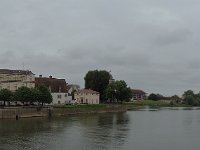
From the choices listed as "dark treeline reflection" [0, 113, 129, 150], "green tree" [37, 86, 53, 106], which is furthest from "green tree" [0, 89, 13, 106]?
"dark treeline reflection" [0, 113, 129, 150]

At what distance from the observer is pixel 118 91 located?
477ft

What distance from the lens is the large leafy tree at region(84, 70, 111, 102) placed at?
150 m

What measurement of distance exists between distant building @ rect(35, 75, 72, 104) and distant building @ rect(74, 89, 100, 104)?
36.1 feet

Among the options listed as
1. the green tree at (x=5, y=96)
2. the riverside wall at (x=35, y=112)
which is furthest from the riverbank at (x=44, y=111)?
the green tree at (x=5, y=96)

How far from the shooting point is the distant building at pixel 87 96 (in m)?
143

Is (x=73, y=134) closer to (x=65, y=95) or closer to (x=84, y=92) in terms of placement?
(x=65, y=95)

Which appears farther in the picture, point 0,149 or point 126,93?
point 126,93

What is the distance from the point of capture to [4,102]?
104 m

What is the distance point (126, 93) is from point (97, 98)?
9747mm

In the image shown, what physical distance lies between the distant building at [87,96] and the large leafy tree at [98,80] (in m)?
6.54

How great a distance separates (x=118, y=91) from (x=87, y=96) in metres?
10.1

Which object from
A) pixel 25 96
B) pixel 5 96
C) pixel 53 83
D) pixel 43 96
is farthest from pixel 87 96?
pixel 5 96

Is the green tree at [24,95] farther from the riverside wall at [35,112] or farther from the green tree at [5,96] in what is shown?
the riverside wall at [35,112]

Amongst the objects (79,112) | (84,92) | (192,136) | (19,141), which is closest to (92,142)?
(19,141)
